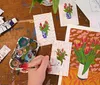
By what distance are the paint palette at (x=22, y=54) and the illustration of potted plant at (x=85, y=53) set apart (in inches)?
7.1

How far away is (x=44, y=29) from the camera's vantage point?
999 mm

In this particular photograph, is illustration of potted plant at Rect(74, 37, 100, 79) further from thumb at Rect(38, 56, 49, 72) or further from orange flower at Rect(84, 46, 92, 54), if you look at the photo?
thumb at Rect(38, 56, 49, 72)

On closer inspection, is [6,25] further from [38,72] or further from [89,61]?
[89,61]

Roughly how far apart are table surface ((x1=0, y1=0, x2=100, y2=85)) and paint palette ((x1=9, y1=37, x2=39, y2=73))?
2 cm

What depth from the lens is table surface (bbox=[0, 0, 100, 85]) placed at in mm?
969

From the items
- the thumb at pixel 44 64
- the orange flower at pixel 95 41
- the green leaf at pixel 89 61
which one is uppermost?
the orange flower at pixel 95 41

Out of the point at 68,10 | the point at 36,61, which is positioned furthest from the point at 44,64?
the point at 68,10

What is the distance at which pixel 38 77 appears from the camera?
3.09 ft

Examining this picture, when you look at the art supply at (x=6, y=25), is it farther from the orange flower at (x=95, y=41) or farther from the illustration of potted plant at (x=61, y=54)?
the orange flower at (x=95, y=41)

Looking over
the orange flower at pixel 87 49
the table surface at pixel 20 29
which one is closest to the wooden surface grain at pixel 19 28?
the table surface at pixel 20 29

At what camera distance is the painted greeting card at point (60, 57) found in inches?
38.8

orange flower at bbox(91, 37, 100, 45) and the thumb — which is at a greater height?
orange flower at bbox(91, 37, 100, 45)

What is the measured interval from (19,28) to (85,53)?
0.97 feet

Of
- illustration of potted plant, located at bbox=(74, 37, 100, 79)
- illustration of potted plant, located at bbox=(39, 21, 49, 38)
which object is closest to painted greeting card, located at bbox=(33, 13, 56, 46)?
illustration of potted plant, located at bbox=(39, 21, 49, 38)
